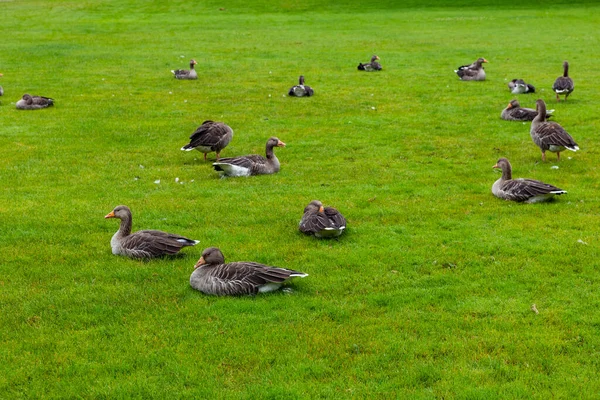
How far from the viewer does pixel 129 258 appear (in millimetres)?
12539

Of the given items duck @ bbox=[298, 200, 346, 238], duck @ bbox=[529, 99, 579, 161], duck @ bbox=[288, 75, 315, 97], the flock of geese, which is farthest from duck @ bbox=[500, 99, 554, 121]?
duck @ bbox=[298, 200, 346, 238]

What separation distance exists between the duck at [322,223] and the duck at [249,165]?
4.73 metres

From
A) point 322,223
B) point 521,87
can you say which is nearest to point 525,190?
point 322,223

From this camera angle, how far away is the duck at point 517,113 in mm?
24219

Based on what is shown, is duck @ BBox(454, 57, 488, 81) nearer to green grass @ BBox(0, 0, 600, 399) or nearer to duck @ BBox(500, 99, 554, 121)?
green grass @ BBox(0, 0, 600, 399)

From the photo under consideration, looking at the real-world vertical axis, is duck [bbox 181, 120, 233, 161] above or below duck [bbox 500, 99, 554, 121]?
above

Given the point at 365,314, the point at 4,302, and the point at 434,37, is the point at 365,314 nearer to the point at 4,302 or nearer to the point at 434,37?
the point at 4,302

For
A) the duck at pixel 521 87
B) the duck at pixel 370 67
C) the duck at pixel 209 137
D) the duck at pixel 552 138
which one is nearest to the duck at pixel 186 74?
the duck at pixel 370 67

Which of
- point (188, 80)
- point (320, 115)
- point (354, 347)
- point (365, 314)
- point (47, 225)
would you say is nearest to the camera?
point (354, 347)

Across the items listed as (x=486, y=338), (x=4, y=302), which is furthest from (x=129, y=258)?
(x=486, y=338)

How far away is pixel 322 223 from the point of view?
43.9 ft

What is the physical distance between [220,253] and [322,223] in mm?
2668

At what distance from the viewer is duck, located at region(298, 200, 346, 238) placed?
13336 mm

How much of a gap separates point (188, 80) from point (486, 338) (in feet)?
88.6
